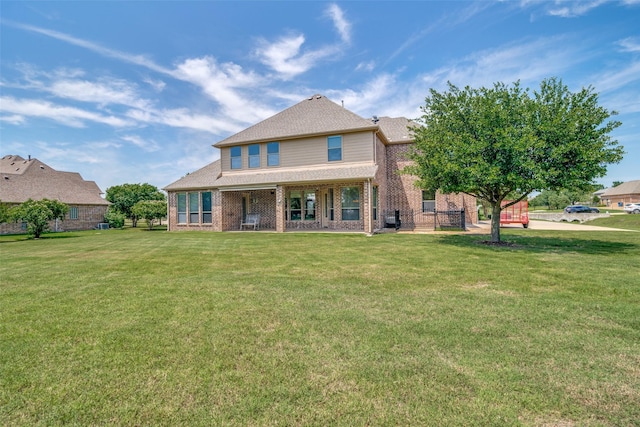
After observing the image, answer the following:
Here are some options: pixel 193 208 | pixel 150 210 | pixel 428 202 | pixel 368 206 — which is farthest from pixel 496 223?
pixel 150 210

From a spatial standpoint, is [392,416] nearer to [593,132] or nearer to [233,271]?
[233,271]

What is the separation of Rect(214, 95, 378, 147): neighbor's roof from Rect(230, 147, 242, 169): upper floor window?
0.56 meters

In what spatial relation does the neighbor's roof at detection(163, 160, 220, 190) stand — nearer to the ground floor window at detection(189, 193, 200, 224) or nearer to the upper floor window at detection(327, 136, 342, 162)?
the ground floor window at detection(189, 193, 200, 224)

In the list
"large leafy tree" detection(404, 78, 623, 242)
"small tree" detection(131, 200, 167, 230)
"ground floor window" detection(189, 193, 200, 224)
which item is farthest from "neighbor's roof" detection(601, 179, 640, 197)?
"small tree" detection(131, 200, 167, 230)

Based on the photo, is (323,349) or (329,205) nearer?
(323,349)

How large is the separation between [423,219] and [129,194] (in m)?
36.3

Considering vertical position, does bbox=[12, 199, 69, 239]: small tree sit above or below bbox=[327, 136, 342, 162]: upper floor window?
below

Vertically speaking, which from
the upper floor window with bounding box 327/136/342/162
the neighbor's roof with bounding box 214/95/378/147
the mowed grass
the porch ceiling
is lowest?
the mowed grass

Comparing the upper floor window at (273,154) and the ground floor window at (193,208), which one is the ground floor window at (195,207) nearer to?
the ground floor window at (193,208)

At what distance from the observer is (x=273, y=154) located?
61.7 feet

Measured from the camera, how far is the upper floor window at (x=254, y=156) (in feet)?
63.0

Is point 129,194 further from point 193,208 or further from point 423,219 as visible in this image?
point 423,219

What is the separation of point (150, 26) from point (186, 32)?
1.53 m

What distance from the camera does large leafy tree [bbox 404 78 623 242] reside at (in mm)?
9617
